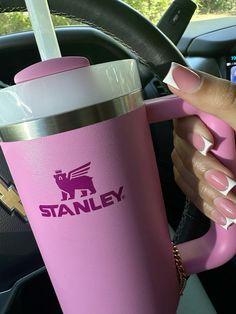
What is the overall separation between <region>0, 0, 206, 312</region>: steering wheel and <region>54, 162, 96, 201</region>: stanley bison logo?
0.46ft

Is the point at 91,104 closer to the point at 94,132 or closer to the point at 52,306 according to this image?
the point at 94,132

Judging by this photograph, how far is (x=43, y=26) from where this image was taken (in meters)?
0.37

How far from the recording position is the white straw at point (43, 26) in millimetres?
362

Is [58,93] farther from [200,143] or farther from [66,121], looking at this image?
[200,143]

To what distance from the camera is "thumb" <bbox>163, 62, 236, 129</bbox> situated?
0.42 m

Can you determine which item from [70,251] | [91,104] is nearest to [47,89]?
[91,104]

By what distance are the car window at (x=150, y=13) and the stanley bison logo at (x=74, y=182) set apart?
0.58 ft

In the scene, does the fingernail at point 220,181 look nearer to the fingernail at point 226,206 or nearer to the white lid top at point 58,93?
the fingernail at point 226,206

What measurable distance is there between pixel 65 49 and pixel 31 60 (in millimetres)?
60

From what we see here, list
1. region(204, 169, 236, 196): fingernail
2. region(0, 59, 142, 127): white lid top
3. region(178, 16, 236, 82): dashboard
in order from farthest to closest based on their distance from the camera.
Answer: region(178, 16, 236, 82): dashboard < region(204, 169, 236, 196): fingernail < region(0, 59, 142, 127): white lid top

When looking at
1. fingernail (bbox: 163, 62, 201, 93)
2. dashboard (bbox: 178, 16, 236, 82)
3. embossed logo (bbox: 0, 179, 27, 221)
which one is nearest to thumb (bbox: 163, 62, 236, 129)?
fingernail (bbox: 163, 62, 201, 93)

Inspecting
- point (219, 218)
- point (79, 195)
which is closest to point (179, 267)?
point (219, 218)

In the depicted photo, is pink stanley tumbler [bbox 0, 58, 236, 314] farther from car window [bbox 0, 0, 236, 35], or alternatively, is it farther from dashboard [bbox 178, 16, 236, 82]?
dashboard [bbox 178, 16, 236, 82]

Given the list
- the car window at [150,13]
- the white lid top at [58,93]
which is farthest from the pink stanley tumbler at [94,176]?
the car window at [150,13]
